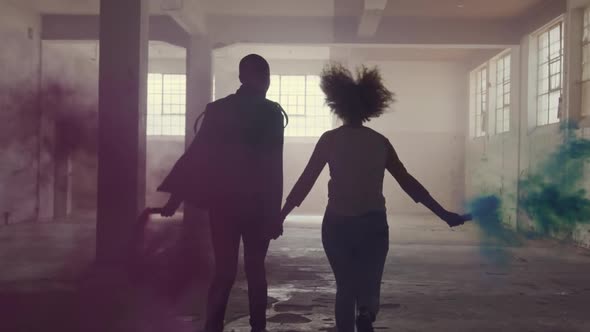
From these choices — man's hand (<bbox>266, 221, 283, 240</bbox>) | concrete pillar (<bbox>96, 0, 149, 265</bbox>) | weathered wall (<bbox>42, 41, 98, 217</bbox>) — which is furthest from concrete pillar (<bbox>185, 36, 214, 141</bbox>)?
man's hand (<bbox>266, 221, 283, 240</bbox>)

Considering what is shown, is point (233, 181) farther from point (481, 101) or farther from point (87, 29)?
point (481, 101)

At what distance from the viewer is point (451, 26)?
12961 millimetres

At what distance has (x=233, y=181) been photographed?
3.53 m

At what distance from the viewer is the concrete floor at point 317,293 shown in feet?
15.3

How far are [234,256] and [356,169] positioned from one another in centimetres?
88

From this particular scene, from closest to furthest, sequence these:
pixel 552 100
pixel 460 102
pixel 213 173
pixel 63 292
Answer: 1. pixel 213 173
2. pixel 63 292
3. pixel 552 100
4. pixel 460 102

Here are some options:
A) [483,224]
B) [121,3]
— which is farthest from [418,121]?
[121,3]

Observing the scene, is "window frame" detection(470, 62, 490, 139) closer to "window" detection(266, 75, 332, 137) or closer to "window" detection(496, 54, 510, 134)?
"window" detection(496, 54, 510, 134)

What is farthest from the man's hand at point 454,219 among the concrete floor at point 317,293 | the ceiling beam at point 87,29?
Answer: the ceiling beam at point 87,29

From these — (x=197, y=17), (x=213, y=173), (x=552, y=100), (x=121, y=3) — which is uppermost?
(x=197, y=17)

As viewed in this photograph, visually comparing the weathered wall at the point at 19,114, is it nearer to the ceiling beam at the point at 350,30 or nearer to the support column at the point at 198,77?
the support column at the point at 198,77

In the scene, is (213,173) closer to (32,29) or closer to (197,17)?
(197,17)

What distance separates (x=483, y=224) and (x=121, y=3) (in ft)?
31.5

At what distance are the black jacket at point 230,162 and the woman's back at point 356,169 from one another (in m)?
0.46
